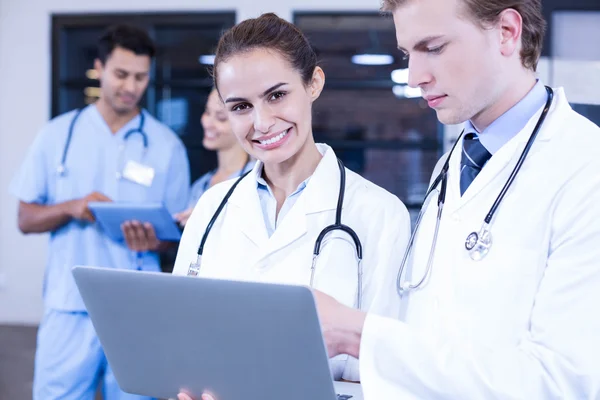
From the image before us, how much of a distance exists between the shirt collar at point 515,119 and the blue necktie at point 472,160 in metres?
0.03

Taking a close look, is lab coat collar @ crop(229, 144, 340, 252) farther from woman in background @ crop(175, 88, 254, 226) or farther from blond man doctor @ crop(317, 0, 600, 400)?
woman in background @ crop(175, 88, 254, 226)

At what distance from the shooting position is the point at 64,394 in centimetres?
225

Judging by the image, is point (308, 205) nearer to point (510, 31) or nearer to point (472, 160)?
point (472, 160)

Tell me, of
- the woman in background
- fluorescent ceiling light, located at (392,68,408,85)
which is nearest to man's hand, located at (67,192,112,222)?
the woman in background

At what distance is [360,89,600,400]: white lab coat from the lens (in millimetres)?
927

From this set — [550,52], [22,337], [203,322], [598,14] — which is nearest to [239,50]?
[203,322]

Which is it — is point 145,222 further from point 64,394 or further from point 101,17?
point 101,17

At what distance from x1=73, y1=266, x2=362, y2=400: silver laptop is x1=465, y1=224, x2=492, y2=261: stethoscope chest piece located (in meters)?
0.30

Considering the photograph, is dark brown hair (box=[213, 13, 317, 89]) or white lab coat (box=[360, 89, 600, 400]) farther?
dark brown hair (box=[213, 13, 317, 89])

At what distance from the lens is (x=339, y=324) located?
39.7 inches

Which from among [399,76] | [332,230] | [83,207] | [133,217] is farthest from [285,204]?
[399,76]

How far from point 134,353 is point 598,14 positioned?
3.43 m

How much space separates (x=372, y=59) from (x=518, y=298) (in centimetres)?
440

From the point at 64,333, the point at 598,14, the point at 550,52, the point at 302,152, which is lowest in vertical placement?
the point at 64,333
